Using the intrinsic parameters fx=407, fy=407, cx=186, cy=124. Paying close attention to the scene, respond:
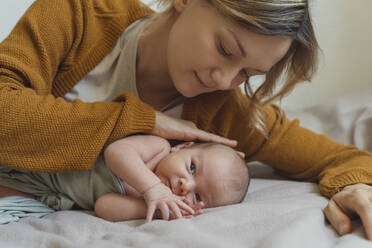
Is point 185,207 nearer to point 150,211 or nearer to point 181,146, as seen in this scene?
point 150,211

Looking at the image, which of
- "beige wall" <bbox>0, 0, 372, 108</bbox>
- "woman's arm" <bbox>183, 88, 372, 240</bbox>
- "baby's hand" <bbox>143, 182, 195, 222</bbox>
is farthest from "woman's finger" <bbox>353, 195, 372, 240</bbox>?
"beige wall" <bbox>0, 0, 372, 108</bbox>

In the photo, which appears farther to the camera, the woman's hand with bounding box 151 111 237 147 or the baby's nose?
the woman's hand with bounding box 151 111 237 147

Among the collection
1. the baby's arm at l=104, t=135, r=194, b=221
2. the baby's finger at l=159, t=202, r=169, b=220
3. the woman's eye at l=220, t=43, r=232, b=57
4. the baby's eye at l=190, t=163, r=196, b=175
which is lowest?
the baby's eye at l=190, t=163, r=196, b=175

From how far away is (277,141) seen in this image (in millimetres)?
1333

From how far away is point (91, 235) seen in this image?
0.87 m

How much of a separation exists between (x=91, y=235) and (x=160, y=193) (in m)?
0.18

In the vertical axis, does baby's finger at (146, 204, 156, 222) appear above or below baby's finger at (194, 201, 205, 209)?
above

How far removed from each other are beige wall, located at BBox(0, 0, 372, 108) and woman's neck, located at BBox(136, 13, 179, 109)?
3.89 feet

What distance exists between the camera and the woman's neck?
4.21ft

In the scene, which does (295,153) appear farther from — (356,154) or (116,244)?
(116,244)

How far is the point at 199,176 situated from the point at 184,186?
63mm

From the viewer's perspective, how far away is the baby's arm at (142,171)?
3.04ft

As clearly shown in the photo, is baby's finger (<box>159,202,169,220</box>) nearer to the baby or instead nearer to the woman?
the baby

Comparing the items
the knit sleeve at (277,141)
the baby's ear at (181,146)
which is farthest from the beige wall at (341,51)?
the baby's ear at (181,146)
